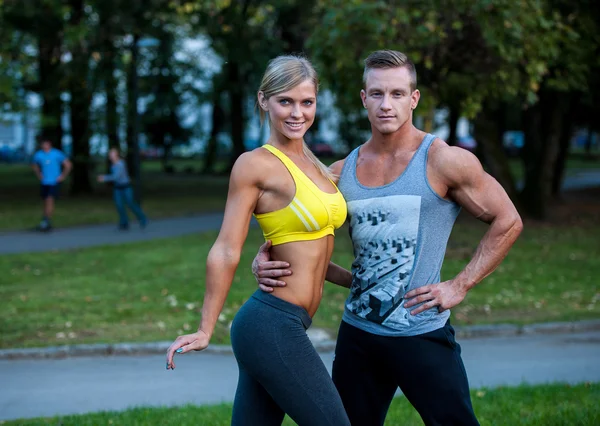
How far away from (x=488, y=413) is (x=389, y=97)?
9.71 feet

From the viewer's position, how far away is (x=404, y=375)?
11.7ft

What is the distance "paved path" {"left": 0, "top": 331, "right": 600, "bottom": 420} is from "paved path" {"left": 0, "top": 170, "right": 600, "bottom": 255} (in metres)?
8.10

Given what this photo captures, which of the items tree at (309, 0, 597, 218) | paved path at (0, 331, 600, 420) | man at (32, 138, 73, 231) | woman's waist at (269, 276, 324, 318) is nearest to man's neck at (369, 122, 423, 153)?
woman's waist at (269, 276, 324, 318)

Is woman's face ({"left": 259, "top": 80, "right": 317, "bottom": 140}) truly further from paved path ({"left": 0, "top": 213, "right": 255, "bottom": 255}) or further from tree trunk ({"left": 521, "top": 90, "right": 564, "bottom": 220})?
tree trunk ({"left": 521, "top": 90, "right": 564, "bottom": 220})

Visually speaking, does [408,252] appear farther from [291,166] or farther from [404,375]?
[291,166]

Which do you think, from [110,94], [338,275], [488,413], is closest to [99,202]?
[110,94]

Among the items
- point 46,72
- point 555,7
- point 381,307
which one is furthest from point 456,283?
point 46,72

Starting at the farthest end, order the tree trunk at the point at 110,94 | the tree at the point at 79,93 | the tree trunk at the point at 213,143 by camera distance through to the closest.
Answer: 1. the tree trunk at the point at 213,143
2. the tree trunk at the point at 110,94
3. the tree at the point at 79,93

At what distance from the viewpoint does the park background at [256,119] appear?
959 centimetres

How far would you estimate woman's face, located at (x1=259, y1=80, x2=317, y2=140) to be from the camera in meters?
3.45

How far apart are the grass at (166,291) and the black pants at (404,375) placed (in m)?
4.84

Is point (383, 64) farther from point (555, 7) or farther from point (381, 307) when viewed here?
point (555, 7)

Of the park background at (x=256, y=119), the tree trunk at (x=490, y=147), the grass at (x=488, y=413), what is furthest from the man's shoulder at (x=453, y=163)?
the tree trunk at (x=490, y=147)

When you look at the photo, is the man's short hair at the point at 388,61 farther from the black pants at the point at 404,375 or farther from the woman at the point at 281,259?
the black pants at the point at 404,375
